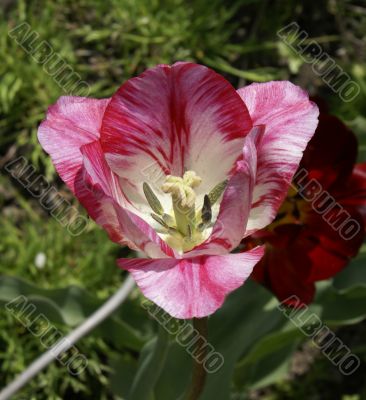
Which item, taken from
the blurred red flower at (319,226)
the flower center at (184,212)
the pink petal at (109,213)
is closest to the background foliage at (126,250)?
the blurred red flower at (319,226)

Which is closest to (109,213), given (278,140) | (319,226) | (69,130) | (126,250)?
(69,130)

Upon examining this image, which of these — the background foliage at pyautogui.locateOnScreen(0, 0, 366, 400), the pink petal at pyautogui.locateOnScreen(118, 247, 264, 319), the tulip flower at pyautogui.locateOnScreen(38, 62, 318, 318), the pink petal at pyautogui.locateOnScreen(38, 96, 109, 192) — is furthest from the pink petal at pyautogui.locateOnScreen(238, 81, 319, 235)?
the background foliage at pyautogui.locateOnScreen(0, 0, 366, 400)

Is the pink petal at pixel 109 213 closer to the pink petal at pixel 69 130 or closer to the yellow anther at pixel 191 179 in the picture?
the pink petal at pixel 69 130

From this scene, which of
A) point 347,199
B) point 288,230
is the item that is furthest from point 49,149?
point 347,199

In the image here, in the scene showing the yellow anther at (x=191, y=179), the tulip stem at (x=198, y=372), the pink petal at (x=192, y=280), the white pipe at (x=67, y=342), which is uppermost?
the yellow anther at (x=191, y=179)

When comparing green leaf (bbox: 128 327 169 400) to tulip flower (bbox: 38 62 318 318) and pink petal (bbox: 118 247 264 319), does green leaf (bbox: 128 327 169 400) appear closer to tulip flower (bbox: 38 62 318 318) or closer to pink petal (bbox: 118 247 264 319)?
tulip flower (bbox: 38 62 318 318)

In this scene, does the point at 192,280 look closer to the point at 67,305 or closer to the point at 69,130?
the point at 69,130
